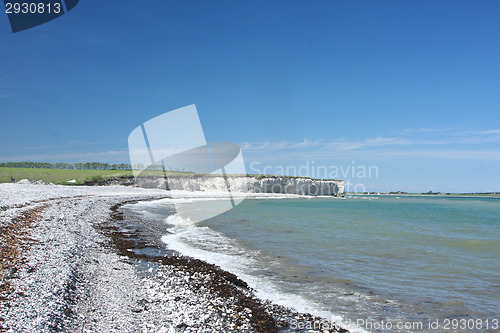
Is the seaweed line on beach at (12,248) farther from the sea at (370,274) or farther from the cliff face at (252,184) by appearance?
the cliff face at (252,184)

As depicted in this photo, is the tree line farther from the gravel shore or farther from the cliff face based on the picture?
the gravel shore

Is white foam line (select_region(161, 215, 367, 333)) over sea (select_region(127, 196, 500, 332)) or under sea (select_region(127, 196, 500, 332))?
over

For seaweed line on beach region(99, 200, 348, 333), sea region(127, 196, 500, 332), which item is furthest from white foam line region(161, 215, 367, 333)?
seaweed line on beach region(99, 200, 348, 333)

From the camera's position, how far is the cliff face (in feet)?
206

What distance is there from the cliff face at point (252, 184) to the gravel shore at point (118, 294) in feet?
185

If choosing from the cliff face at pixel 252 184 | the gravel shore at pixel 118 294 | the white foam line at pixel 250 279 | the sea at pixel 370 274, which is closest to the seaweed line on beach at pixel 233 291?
the gravel shore at pixel 118 294

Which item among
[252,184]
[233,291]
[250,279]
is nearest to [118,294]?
[233,291]

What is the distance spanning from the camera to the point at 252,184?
75.4 m

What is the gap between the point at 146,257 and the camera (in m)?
7.88

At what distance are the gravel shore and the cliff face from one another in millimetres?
56238

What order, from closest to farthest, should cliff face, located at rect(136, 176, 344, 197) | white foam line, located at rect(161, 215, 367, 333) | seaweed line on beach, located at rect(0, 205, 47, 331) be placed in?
seaweed line on beach, located at rect(0, 205, 47, 331) < white foam line, located at rect(161, 215, 367, 333) < cliff face, located at rect(136, 176, 344, 197)

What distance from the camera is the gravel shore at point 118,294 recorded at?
3809 millimetres

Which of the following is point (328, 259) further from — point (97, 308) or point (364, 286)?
point (97, 308)

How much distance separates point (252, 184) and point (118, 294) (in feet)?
232
